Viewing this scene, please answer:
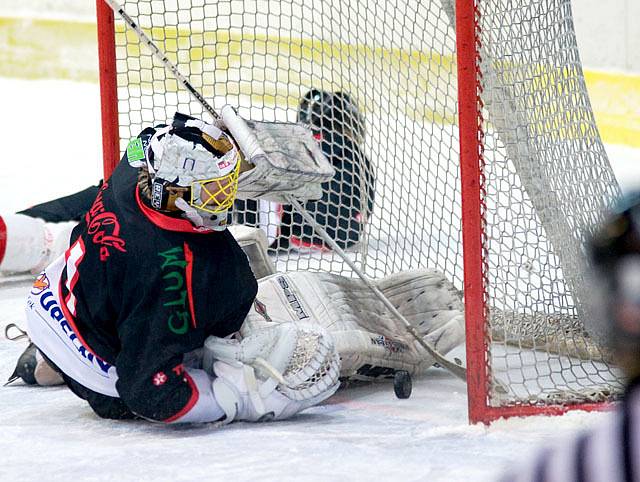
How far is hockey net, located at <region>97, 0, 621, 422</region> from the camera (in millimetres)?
2191

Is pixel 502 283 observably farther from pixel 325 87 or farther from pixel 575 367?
pixel 325 87

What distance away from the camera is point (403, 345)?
2688mm

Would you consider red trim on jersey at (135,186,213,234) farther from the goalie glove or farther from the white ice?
the white ice

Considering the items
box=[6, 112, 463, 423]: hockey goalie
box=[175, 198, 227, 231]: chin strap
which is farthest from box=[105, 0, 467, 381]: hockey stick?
box=[175, 198, 227, 231]: chin strap

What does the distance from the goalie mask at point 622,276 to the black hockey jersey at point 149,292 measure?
1425 millimetres

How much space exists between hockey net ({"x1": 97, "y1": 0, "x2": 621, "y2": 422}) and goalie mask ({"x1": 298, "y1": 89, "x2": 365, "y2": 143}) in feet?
0.10

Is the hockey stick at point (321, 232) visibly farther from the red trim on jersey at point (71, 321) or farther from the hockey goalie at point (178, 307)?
the red trim on jersey at point (71, 321)

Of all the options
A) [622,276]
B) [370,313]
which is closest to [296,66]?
[370,313]

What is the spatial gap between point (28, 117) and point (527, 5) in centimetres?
463

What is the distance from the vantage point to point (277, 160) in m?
2.47

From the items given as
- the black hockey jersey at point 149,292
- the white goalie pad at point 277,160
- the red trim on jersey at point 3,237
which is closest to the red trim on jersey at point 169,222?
the black hockey jersey at point 149,292

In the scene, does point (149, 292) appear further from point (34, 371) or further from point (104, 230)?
point (34, 371)

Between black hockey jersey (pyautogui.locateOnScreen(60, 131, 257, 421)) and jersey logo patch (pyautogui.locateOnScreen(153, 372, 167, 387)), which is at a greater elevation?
black hockey jersey (pyautogui.locateOnScreen(60, 131, 257, 421))

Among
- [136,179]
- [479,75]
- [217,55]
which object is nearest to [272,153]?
[136,179]
